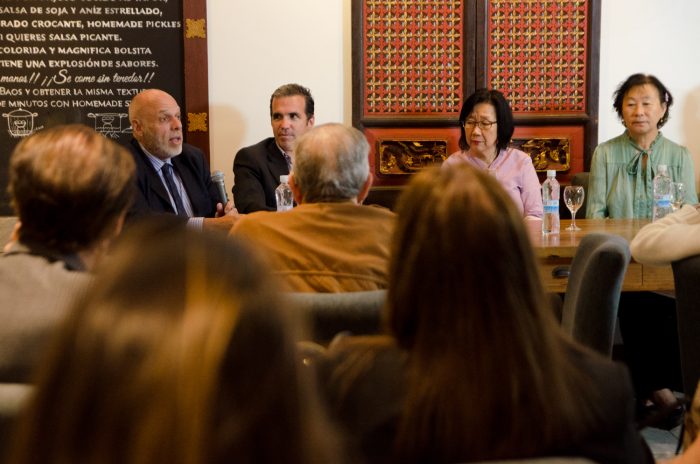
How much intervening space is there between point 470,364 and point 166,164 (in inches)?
117

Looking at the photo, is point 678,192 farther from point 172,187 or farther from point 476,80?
point 172,187

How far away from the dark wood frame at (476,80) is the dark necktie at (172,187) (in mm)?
1172

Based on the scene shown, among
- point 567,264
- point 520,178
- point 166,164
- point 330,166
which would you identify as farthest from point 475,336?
point 520,178

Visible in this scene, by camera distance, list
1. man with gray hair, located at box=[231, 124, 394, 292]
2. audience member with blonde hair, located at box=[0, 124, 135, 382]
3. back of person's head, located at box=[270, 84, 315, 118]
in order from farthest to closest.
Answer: back of person's head, located at box=[270, 84, 315, 118] < man with gray hair, located at box=[231, 124, 394, 292] < audience member with blonde hair, located at box=[0, 124, 135, 382]

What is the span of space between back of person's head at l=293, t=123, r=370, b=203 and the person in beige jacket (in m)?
0.73

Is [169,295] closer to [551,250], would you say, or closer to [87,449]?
[87,449]

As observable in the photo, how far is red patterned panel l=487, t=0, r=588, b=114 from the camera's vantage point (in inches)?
187

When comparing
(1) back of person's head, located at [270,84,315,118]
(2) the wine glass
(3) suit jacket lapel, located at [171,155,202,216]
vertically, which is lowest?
(2) the wine glass

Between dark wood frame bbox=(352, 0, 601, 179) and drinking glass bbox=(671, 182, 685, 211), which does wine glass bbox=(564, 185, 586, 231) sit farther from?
dark wood frame bbox=(352, 0, 601, 179)

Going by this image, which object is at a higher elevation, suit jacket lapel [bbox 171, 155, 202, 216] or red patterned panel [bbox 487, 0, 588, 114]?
red patterned panel [bbox 487, 0, 588, 114]

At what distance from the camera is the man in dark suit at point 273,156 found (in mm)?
3957

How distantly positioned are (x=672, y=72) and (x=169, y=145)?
9.32 ft

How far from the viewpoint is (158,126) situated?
3.82 meters

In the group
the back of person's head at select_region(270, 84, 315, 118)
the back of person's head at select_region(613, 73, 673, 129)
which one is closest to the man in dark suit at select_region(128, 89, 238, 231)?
the back of person's head at select_region(270, 84, 315, 118)
